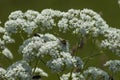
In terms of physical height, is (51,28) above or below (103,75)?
above

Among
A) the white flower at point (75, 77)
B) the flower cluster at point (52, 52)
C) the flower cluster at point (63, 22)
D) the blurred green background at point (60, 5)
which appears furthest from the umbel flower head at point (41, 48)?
the blurred green background at point (60, 5)

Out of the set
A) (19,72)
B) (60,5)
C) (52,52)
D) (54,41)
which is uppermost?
(60,5)

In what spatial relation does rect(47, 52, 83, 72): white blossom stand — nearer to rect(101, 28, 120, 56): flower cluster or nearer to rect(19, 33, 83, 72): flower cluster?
rect(19, 33, 83, 72): flower cluster

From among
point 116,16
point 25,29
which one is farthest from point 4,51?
point 116,16

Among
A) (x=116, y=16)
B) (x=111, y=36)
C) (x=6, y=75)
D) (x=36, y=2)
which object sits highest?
(x=36, y=2)

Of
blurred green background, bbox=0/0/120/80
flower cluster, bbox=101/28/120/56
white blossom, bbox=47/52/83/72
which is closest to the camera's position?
white blossom, bbox=47/52/83/72

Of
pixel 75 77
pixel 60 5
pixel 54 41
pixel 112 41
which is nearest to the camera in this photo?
pixel 54 41

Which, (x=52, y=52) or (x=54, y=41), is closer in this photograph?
(x=52, y=52)

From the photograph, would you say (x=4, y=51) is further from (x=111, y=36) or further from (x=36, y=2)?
(x=36, y=2)

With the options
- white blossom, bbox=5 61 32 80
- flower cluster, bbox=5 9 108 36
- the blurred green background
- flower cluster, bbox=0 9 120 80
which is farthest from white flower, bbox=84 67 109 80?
the blurred green background

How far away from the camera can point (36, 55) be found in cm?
632

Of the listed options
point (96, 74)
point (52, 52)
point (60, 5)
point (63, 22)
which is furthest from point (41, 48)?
point (60, 5)

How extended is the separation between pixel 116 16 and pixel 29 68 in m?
11.9

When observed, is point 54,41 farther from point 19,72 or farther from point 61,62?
point 19,72
